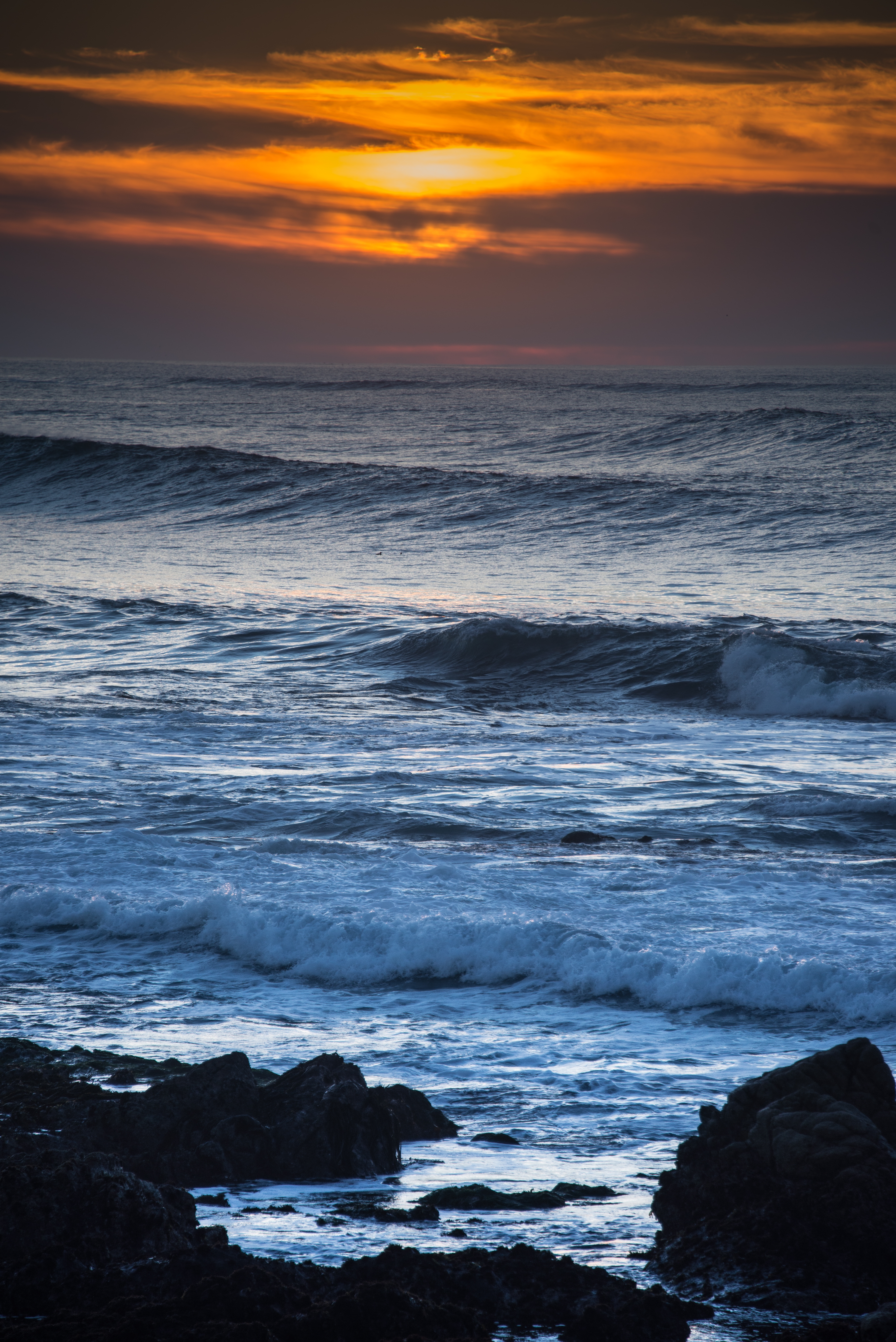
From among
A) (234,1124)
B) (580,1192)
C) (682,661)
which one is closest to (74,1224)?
(234,1124)

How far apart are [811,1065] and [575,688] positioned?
991cm

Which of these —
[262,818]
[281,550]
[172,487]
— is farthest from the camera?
[172,487]

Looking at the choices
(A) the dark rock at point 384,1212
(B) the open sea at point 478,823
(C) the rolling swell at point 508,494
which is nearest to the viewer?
(A) the dark rock at point 384,1212

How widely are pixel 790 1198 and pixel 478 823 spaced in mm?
4713

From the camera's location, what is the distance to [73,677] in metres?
12.7

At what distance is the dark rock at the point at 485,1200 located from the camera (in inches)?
126

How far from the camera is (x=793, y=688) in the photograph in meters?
12.0

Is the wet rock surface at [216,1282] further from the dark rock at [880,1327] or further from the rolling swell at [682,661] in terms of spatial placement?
the rolling swell at [682,661]

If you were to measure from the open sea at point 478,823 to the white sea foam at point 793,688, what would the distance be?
Result: 0.05m

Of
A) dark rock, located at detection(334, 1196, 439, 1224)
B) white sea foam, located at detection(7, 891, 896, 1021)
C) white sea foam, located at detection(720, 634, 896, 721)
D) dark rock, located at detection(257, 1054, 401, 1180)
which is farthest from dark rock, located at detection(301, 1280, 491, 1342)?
white sea foam, located at detection(720, 634, 896, 721)

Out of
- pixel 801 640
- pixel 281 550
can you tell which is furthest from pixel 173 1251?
pixel 281 550

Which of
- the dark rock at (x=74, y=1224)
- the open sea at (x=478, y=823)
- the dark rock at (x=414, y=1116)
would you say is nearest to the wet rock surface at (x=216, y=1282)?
the dark rock at (x=74, y=1224)

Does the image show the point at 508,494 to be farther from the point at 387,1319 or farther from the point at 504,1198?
the point at 387,1319

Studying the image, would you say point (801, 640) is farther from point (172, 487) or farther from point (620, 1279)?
point (172, 487)
